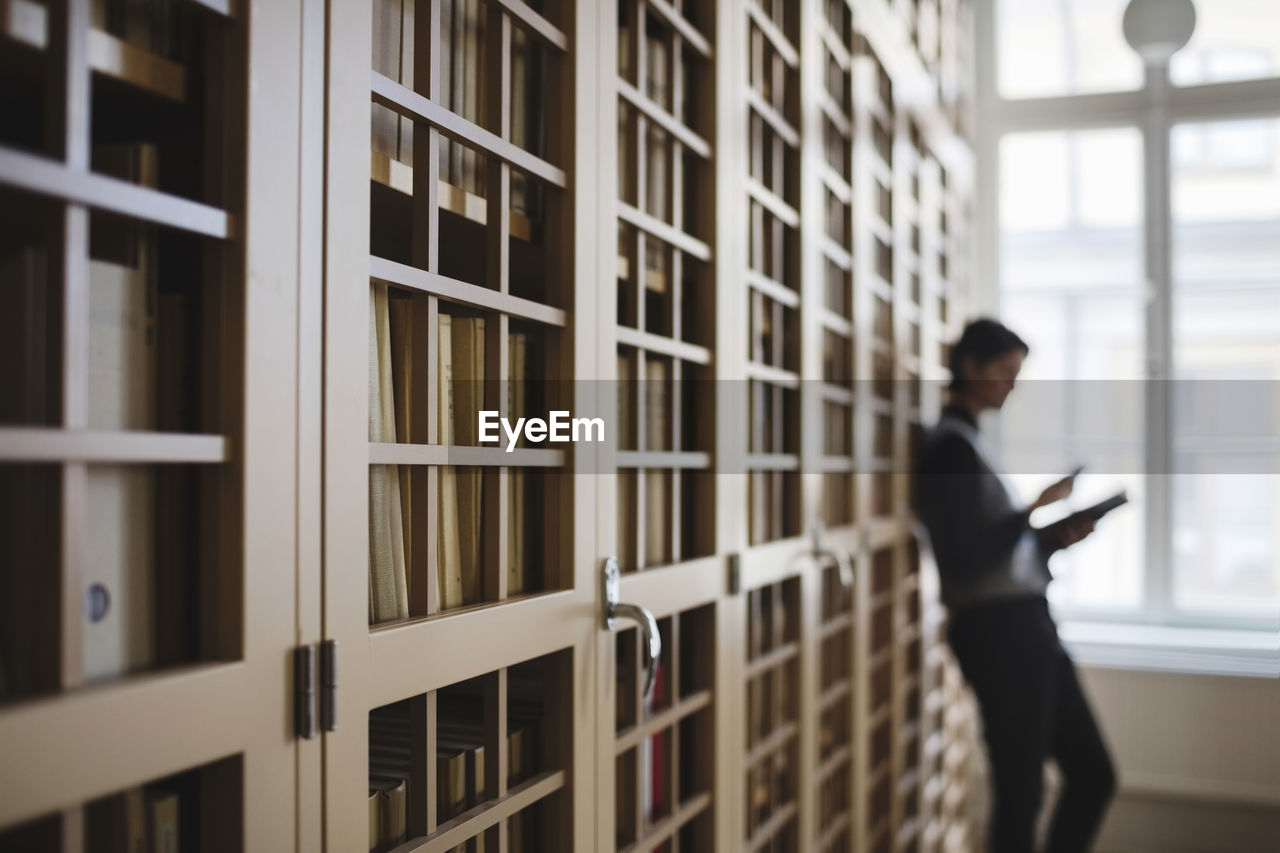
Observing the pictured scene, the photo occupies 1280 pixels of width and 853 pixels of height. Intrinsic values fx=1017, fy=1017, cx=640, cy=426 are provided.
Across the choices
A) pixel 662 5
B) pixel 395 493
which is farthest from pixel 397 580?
pixel 662 5

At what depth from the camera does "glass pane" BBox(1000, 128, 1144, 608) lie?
130 inches

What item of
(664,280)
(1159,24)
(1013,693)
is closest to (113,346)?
(664,280)

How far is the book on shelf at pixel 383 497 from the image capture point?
2.60ft

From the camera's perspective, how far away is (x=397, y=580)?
817 millimetres

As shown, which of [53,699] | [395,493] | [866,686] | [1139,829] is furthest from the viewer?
[1139,829]

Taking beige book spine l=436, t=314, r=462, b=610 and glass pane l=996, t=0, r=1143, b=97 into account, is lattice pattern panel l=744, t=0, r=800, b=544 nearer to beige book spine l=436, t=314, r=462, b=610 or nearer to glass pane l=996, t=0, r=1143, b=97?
beige book spine l=436, t=314, r=462, b=610

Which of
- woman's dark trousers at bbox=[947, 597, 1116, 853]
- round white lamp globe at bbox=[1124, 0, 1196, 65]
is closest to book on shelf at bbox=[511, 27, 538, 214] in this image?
woman's dark trousers at bbox=[947, 597, 1116, 853]

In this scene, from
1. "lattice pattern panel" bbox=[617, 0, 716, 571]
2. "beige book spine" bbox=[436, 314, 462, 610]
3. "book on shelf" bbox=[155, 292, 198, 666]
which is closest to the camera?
"book on shelf" bbox=[155, 292, 198, 666]

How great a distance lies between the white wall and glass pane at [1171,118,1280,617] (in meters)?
0.35

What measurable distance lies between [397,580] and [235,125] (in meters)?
0.37

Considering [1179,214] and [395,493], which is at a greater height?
[1179,214]

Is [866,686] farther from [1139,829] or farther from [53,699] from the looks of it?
[53,699]

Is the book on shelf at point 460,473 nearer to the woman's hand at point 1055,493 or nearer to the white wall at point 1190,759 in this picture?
the woman's hand at point 1055,493

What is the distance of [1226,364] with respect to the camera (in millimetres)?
3184
